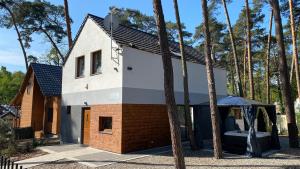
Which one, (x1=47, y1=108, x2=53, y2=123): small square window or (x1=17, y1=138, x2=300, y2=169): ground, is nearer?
(x1=17, y1=138, x2=300, y2=169): ground

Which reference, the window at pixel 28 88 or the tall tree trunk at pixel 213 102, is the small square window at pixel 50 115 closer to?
the window at pixel 28 88

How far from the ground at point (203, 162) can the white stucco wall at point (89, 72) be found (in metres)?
3.37

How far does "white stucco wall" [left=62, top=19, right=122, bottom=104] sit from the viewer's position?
41.5 ft

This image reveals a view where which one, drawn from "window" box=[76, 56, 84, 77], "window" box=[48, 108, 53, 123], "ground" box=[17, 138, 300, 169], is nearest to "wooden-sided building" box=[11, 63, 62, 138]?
"window" box=[48, 108, 53, 123]

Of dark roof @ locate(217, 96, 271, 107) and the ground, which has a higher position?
dark roof @ locate(217, 96, 271, 107)

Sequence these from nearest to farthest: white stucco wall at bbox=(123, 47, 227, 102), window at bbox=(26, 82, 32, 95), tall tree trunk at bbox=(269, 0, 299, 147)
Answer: white stucco wall at bbox=(123, 47, 227, 102) → tall tree trunk at bbox=(269, 0, 299, 147) → window at bbox=(26, 82, 32, 95)

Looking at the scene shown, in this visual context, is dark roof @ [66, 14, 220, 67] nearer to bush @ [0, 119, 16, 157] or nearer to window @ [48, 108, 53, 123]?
bush @ [0, 119, 16, 157]

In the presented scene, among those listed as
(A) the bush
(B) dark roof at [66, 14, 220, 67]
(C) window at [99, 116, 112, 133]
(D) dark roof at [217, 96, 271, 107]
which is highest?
(B) dark roof at [66, 14, 220, 67]

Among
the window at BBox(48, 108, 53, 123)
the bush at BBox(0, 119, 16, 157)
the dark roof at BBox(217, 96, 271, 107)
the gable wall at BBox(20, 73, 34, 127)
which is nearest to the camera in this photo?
the dark roof at BBox(217, 96, 271, 107)

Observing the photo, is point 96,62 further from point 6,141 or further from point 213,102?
point 213,102

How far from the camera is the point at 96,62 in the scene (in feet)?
47.3

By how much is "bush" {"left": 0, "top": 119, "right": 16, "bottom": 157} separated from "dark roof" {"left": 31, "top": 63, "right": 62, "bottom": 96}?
4.72 metres

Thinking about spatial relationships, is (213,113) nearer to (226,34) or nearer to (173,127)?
(173,127)

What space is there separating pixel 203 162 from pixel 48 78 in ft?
48.6
